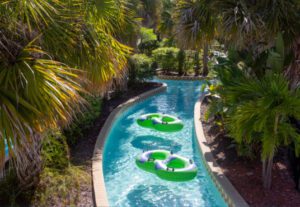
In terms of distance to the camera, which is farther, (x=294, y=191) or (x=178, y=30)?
(x=178, y=30)

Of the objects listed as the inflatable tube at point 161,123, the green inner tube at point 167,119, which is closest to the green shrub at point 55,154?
the inflatable tube at point 161,123

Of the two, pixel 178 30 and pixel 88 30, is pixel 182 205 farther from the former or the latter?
pixel 178 30

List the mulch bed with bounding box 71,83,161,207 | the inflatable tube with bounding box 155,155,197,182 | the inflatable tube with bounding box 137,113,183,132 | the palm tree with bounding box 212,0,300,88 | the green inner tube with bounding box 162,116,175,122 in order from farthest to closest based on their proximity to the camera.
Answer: the green inner tube with bounding box 162,116,175,122 → the inflatable tube with bounding box 137,113,183,132 → the inflatable tube with bounding box 155,155,197,182 → the palm tree with bounding box 212,0,300,88 → the mulch bed with bounding box 71,83,161,207

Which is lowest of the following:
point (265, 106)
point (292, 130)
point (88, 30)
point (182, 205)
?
point (182, 205)

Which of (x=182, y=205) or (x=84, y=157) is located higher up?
(x=84, y=157)

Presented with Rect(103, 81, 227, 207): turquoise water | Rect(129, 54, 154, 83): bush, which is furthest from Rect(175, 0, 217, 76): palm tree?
Rect(129, 54, 154, 83): bush

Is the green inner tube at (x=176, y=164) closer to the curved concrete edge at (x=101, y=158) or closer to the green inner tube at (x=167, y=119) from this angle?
the curved concrete edge at (x=101, y=158)

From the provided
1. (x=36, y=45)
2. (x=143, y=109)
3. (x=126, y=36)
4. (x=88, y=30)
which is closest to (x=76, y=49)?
(x=88, y=30)

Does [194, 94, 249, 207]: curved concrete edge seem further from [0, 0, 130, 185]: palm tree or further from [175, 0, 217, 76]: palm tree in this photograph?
[0, 0, 130, 185]: palm tree
